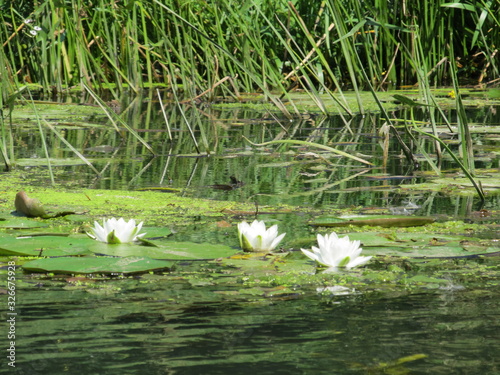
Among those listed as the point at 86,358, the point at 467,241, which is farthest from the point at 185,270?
the point at 467,241

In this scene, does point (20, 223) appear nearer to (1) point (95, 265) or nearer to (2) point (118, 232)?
(2) point (118, 232)

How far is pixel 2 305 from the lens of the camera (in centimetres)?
130

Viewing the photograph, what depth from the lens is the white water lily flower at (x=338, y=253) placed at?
151 cm

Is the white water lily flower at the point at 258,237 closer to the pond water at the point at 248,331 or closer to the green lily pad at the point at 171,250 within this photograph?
the green lily pad at the point at 171,250

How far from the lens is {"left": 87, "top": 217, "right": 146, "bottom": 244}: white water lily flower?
5.57 feet

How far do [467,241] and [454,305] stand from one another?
1.53ft

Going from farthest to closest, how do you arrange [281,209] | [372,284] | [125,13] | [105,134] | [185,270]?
[125,13]
[105,134]
[281,209]
[185,270]
[372,284]

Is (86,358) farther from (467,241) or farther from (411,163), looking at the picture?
(411,163)

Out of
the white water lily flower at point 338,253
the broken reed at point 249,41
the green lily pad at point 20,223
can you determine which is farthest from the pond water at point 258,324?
the broken reed at point 249,41

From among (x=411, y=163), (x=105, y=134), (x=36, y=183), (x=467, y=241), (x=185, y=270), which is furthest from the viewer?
(x=105, y=134)

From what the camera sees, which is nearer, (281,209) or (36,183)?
(281,209)

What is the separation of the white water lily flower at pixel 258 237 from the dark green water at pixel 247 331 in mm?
267

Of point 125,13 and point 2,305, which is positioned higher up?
point 125,13

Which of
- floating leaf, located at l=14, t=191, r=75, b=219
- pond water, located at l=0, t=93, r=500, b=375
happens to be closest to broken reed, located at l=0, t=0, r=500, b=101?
floating leaf, located at l=14, t=191, r=75, b=219
